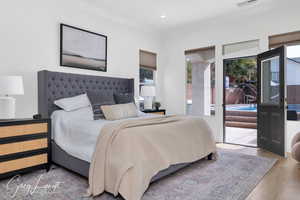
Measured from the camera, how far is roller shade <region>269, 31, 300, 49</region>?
13.0ft

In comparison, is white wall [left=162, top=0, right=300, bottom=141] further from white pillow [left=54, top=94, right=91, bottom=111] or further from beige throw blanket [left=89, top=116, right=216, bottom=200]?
beige throw blanket [left=89, top=116, right=216, bottom=200]

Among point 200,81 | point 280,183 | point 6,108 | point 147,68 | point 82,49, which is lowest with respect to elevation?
point 280,183

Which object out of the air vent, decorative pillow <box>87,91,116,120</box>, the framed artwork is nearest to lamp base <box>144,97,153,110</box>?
the framed artwork

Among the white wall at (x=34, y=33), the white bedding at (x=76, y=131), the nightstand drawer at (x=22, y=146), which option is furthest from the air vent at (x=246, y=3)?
the nightstand drawer at (x=22, y=146)

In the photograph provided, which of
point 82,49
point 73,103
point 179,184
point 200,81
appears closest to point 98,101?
point 73,103

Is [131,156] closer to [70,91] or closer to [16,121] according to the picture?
[16,121]

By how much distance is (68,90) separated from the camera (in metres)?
3.68

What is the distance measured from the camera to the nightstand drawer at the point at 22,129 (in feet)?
8.03

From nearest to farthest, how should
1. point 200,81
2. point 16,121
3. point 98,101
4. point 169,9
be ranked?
point 16,121, point 98,101, point 169,9, point 200,81

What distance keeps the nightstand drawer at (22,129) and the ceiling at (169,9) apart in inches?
99.6

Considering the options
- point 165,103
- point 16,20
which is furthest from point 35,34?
point 165,103

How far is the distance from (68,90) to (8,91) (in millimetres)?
1084

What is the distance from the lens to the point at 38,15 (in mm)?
3389

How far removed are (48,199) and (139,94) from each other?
3.47 metres
